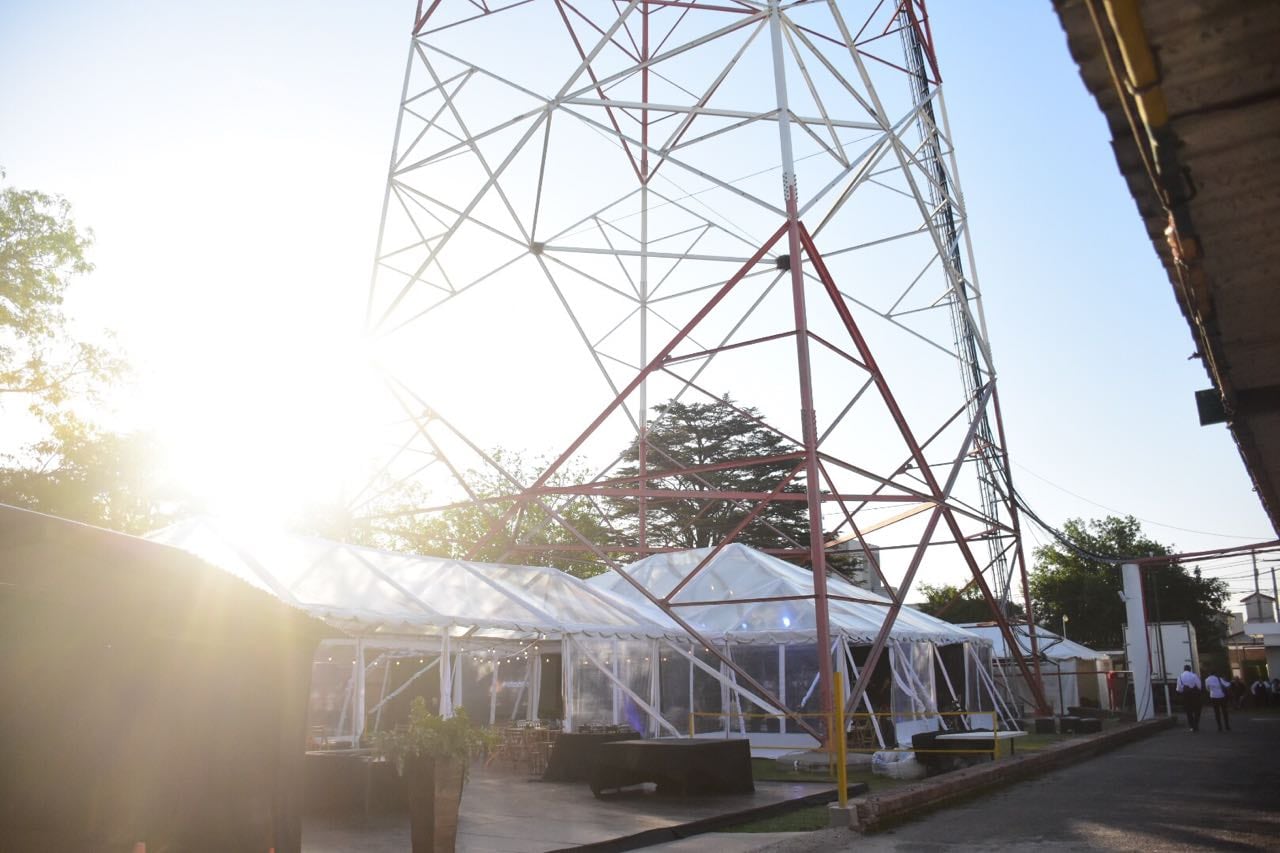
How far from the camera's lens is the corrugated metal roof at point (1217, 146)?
2.63 m

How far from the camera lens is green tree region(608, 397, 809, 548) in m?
41.2

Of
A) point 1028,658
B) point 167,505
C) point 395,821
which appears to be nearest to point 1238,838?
point 395,821

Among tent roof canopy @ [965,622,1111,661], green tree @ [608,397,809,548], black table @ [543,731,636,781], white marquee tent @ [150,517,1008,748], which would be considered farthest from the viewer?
green tree @ [608,397,809,548]

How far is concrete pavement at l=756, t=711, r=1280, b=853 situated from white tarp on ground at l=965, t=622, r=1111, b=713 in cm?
1178

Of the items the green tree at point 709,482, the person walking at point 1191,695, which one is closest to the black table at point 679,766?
the person walking at point 1191,695

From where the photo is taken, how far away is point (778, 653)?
17.3m

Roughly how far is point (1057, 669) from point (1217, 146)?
29.2 metres

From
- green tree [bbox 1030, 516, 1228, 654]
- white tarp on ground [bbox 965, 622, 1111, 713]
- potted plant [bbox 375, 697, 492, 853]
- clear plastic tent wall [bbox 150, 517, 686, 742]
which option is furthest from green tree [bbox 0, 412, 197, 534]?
green tree [bbox 1030, 516, 1228, 654]

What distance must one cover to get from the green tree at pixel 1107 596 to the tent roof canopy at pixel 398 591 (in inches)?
1605

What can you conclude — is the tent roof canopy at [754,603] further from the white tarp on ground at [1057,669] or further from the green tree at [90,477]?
the green tree at [90,477]

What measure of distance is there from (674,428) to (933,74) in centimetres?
2662

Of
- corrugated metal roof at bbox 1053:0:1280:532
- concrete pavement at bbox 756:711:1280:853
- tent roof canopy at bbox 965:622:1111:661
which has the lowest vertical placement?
concrete pavement at bbox 756:711:1280:853

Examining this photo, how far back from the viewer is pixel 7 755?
4.20 metres

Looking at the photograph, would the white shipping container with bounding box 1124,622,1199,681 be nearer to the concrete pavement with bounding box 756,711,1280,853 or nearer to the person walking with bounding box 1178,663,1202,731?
the person walking with bounding box 1178,663,1202,731
